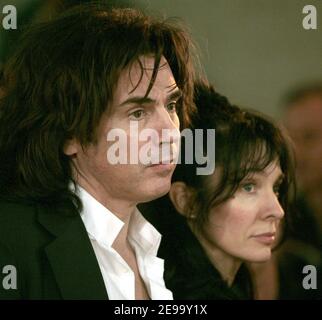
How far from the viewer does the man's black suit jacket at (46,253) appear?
191 cm

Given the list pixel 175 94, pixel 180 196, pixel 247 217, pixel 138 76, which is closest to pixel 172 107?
pixel 175 94

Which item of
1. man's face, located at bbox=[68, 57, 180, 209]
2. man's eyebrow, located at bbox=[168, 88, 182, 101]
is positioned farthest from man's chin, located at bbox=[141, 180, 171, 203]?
man's eyebrow, located at bbox=[168, 88, 182, 101]

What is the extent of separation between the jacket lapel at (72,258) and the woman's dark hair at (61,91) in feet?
0.23

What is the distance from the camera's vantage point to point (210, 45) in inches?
82.7

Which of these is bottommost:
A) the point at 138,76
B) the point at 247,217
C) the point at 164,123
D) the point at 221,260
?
the point at 221,260

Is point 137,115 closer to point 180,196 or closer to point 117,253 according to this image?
point 180,196

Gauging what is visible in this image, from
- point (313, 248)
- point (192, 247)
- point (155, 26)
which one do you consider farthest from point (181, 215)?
point (155, 26)

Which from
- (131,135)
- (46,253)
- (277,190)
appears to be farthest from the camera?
(277,190)

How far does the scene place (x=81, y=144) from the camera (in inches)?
78.4

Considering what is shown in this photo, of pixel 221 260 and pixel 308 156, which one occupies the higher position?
pixel 308 156

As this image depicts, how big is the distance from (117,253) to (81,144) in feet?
1.07

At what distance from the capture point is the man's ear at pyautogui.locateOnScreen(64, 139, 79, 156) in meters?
1.99

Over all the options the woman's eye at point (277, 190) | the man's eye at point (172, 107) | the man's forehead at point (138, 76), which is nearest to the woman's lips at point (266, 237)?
the woman's eye at point (277, 190)

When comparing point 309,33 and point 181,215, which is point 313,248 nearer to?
point 181,215
